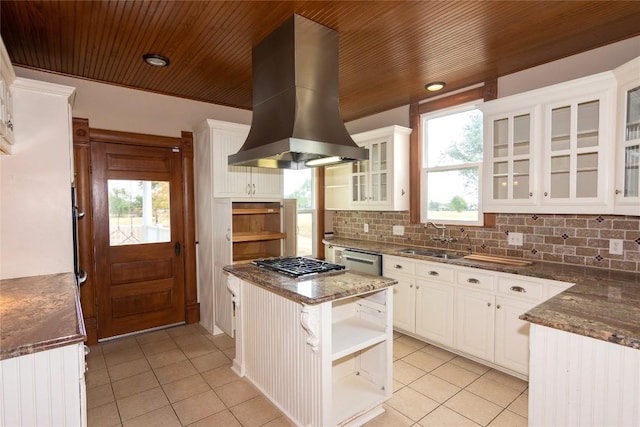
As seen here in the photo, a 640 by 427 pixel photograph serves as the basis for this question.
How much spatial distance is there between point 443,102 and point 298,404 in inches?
132

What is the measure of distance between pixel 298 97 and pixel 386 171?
205 cm

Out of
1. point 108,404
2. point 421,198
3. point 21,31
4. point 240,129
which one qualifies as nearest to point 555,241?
point 421,198

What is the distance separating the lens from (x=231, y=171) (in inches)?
145

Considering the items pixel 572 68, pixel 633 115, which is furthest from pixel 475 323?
pixel 572 68

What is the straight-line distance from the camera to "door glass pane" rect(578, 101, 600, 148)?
247 cm

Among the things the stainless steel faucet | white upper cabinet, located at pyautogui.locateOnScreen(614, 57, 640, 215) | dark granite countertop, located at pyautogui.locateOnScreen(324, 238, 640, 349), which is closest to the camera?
dark granite countertop, located at pyautogui.locateOnScreen(324, 238, 640, 349)

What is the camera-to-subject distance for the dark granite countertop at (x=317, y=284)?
1.92m

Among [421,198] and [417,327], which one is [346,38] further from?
[417,327]

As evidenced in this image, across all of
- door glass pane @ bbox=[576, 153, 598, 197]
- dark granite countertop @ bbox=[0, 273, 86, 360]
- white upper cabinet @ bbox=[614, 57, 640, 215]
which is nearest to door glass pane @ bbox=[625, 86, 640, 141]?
white upper cabinet @ bbox=[614, 57, 640, 215]

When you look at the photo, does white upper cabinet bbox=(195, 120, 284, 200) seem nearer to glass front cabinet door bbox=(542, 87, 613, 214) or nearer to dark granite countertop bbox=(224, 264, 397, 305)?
dark granite countertop bbox=(224, 264, 397, 305)

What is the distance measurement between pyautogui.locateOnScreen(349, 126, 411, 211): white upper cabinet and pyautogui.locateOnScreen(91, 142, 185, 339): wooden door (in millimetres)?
2308

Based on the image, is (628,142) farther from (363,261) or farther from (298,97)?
(363,261)

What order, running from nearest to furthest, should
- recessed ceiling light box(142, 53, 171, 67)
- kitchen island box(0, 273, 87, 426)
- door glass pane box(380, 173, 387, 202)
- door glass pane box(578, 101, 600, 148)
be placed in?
1. kitchen island box(0, 273, 87, 426)
2. door glass pane box(578, 101, 600, 148)
3. recessed ceiling light box(142, 53, 171, 67)
4. door glass pane box(380, 173, 387, 202)

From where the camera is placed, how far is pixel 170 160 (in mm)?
3836
